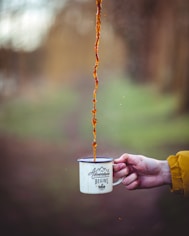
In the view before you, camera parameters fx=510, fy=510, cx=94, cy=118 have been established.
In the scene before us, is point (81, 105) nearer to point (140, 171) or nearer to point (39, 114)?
point (39, 114)

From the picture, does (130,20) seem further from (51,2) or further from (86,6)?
(51,2)

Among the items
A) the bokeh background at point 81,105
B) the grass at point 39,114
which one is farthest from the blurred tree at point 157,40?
the grass at point 39,114

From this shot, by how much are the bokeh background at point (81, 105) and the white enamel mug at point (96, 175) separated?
0.60 meters

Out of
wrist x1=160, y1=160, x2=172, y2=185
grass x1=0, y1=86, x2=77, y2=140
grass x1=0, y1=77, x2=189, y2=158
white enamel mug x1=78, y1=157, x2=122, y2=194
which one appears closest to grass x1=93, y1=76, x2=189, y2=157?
grass x1=0, y1=77, x2=189, y2=158

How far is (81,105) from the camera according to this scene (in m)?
2.02

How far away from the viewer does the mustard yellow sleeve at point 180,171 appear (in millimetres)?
637

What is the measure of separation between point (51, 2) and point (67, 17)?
0.32ft

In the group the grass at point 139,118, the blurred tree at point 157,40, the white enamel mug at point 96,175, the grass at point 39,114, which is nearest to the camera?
the white enamel mug at point 96,175

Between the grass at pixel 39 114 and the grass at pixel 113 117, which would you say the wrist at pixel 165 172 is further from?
the grass at pixel 39 114

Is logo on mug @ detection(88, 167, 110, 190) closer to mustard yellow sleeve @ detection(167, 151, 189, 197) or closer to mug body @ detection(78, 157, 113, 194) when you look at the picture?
mug body @ detection(78, 157, 113, 194)

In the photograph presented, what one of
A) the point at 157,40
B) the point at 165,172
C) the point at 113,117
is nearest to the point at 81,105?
the point at 113,117

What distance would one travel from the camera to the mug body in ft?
1.83

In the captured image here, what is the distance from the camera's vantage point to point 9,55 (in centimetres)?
198

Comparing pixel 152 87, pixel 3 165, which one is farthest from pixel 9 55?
pixel 152 87
